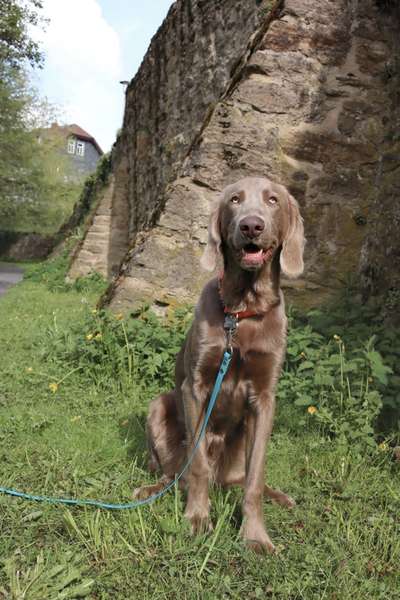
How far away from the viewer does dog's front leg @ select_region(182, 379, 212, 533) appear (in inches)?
92.9

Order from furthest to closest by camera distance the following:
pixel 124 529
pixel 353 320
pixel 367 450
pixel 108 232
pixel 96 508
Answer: pixel 108 232 → pixel 353 320 → pixel 367 450 → pixel 96 508 → pixel 124 529

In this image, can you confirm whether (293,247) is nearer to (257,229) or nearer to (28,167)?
(257,229)

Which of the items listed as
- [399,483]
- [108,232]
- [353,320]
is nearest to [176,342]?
[353,320]

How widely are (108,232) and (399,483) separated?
11260mm

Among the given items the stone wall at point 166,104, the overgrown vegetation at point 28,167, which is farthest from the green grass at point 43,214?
the stone wall at point 166,104

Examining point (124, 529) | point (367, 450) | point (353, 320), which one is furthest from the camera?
point (353, 320)

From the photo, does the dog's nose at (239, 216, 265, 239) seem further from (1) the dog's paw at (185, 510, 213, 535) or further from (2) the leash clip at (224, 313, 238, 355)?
(1) the dog's paw at (185, 510, 213, 535)

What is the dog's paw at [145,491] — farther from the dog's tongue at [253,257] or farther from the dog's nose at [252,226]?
the dog's nose at [252,226]

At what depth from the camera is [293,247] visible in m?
2.63

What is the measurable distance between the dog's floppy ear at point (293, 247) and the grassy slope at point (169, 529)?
1.12 meters

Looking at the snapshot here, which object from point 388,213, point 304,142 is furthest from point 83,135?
point 388,213

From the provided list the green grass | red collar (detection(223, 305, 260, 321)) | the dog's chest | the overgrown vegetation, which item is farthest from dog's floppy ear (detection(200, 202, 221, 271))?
the green grass

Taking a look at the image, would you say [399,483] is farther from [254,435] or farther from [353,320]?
[353,320]

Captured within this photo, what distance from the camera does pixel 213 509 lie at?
99.3 inches
